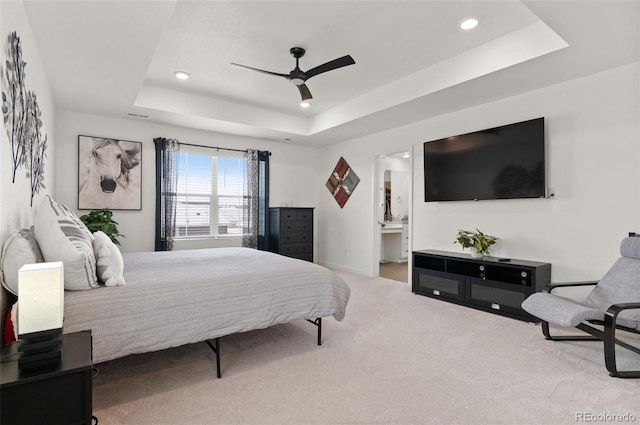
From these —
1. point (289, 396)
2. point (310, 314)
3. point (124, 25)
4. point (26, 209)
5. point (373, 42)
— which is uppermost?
point (373, 42)

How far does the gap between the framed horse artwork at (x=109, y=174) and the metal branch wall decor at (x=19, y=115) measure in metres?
1.91

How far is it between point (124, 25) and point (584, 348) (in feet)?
14.2

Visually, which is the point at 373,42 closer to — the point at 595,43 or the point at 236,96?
the point at 595,43

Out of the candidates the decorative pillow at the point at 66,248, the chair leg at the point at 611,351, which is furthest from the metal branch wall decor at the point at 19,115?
the chair leg at the point at 611,351

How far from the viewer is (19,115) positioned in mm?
2057

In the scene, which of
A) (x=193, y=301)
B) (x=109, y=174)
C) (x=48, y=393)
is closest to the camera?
(x=48, y=393)

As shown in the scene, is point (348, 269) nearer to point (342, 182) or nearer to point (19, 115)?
point (342, 182)

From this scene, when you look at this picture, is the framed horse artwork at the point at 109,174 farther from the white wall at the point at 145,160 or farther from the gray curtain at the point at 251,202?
the gray curtain at the point at 251,202

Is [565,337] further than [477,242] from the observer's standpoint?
No

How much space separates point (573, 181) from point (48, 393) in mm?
4327

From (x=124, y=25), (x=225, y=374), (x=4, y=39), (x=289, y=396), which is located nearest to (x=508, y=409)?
(x=289, y=396)

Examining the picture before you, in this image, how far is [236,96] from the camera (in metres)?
4.74

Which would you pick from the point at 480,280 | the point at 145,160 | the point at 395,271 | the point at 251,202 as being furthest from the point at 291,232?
the point at 480,280

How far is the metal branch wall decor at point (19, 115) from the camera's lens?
5.94 feet
